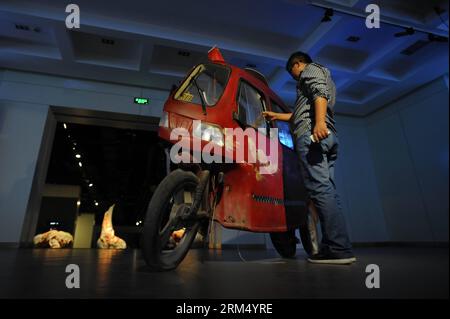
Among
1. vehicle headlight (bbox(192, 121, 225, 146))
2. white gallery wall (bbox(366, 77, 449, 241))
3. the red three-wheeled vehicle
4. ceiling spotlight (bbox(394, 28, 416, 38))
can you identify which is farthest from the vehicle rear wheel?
white gallery wall (bbox(366, 77, 449, 241))

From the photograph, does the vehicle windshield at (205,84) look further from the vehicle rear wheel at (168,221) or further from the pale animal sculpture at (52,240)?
the pale animal sculpture at (52,240)

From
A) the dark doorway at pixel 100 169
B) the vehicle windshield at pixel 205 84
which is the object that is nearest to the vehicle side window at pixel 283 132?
the vehicle windshield at pixel 205 84

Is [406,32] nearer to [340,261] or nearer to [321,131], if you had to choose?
[321,131]

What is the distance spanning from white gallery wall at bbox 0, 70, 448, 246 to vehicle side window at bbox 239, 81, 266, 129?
2537 millimetres

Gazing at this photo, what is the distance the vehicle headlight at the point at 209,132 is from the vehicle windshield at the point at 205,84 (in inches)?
6.8

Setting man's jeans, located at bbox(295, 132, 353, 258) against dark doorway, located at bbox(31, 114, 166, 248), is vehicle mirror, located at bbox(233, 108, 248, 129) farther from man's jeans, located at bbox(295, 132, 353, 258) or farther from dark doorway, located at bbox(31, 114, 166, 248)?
dark doorway, located at bbox(31, 114, 166, 248)

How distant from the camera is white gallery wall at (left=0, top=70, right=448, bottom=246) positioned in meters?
4.13

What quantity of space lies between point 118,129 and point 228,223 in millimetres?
4509

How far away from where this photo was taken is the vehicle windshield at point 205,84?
160 cm

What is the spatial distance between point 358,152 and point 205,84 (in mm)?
5371

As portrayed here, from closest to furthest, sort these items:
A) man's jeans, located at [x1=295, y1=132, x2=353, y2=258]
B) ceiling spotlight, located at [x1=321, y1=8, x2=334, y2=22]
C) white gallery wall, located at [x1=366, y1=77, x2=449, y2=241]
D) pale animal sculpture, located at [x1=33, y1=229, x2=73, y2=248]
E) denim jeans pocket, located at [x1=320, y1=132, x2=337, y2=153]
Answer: man's jeans, located at [x1=295, y1=132, x2=353, y2=258], denim jeans pocket, located at [x1=320, y1=132, x2=337, y2=153], ceiling spotlight, located at [x1=321, y1=8, x2=334, y2=22], pale animal sculpture, located at [x1=33, y1=229, x2=73, y2=248], white gallery wall, located at [x1=366, y1=77, x2=449, y2=241]
